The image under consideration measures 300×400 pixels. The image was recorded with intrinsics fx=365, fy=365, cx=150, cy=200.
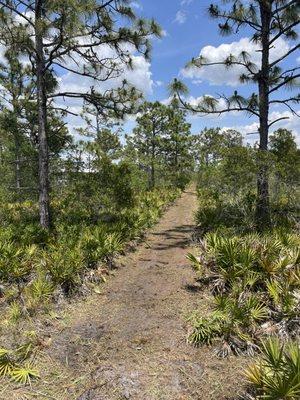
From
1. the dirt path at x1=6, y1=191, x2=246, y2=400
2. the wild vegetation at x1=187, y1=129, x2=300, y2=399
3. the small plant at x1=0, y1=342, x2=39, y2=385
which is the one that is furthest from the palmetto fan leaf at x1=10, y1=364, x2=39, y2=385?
the wild vegetation at x1=187, y1=129, x2=300, y2=399

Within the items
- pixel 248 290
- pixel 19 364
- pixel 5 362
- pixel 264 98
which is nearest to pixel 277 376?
pixel 248 290

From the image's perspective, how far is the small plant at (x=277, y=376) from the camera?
418 cm

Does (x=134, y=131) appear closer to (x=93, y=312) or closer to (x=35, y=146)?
(x=35, y=146)

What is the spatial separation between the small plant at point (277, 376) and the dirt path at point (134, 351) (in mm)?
429

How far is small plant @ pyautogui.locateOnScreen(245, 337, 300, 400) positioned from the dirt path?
1.41 ft

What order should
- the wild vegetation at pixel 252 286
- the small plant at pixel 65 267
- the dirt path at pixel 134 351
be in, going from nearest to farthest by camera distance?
the wild vegetation at pixel 252 286, the dirt path at pixel 134 351, the small plant at pixel 65 267

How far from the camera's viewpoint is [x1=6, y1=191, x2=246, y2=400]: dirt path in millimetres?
5012

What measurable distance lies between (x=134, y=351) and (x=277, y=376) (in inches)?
96.0

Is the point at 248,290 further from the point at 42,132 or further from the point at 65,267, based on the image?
the point at 42,132

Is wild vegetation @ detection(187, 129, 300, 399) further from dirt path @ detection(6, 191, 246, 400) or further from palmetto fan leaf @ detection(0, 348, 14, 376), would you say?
palmetto fan leaf @ detection(0, 348, 14, 376)

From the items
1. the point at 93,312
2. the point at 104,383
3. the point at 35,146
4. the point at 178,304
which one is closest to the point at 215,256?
the point at 178,304

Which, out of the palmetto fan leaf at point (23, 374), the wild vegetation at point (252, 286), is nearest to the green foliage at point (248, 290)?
the wild vegetation at point (252, 286)

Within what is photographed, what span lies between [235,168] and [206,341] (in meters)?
6.35

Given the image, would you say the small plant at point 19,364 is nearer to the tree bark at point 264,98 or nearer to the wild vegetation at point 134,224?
the wild vegetation at point 134,224
